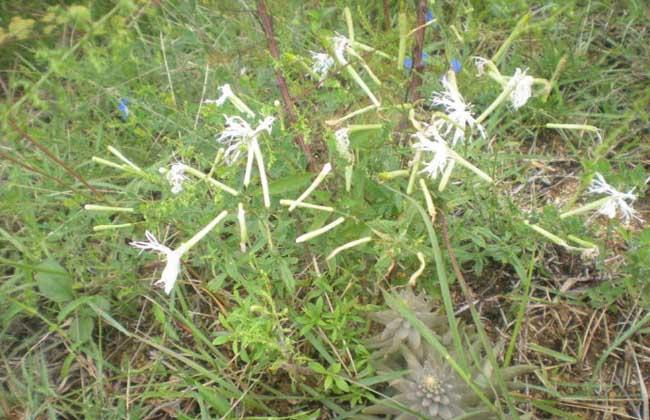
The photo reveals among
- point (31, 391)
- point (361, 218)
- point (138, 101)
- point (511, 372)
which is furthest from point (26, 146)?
point (511, 372)

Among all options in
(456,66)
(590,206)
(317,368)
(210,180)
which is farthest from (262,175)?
(456,66)

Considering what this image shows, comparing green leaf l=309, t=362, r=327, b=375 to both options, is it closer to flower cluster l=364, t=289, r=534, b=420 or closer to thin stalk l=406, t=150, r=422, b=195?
flower cluster l=364, t=289, r=534, b=420

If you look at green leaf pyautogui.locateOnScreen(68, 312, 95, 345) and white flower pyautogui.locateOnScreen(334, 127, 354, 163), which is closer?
white flower pyautogui.locateOnScreen(334, 127, 354, 163)

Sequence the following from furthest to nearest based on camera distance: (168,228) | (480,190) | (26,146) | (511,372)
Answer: (26,146), (168,228), (480,190), (511,372)

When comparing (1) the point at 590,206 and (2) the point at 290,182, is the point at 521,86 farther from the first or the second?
(2) the point at 290,182

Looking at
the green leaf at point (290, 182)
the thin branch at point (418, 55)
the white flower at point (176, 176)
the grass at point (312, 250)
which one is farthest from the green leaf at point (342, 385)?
the thin branch at point (418, 55)

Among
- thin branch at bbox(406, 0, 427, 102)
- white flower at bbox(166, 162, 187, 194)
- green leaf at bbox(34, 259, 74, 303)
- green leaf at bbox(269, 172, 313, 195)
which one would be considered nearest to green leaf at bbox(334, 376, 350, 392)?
green leaf at bbox(269, 172, 313, 195)

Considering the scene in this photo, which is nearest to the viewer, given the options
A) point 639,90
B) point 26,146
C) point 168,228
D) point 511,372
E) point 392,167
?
point 511,372

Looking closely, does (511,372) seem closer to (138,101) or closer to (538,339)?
(538,339)
